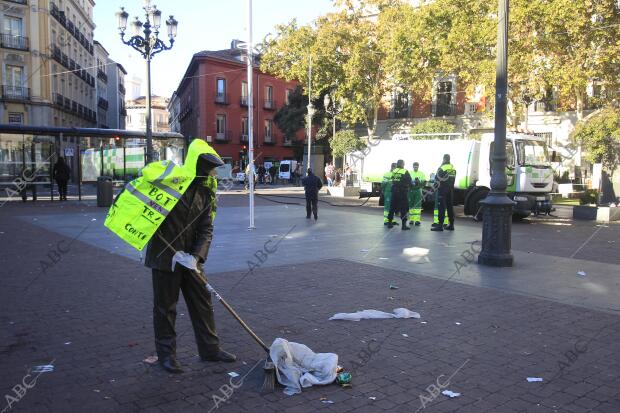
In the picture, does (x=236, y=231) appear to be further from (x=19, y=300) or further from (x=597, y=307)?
(x=597, y=307)

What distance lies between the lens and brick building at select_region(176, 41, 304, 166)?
5475 cm

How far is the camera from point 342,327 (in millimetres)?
5645

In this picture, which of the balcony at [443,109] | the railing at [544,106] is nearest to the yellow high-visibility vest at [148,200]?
the railing at [544,106]

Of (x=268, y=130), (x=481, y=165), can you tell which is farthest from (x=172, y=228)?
(x=268, y=130)

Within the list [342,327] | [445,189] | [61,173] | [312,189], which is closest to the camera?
[342,327]

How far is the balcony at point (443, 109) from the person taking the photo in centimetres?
3812

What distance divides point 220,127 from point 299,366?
53.3m

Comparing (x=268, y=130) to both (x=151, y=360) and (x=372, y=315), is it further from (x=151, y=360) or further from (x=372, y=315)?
(x=151, y=360)

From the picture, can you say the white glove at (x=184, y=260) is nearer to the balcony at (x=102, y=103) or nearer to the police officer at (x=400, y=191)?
the police officer at (x=400, y=191)

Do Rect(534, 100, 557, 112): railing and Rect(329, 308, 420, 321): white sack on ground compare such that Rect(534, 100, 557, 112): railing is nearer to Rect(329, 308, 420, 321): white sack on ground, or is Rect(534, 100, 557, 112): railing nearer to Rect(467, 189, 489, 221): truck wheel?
Rect(467, 189, 489, 221): truck wheel

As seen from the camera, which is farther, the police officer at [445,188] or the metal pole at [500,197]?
the police officer at [445,188]

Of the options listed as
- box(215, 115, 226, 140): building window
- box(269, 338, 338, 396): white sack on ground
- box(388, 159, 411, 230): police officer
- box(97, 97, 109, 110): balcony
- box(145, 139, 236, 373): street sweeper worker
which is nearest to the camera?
box(269, 338, 338, 396): white sack on ground

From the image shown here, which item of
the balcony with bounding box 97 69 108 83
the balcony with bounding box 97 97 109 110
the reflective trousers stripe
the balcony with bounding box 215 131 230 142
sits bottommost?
the reflective trousers stripe

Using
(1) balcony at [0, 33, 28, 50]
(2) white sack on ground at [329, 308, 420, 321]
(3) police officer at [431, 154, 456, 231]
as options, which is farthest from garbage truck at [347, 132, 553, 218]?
(1) balcony at [0, 33, 28, 50]
